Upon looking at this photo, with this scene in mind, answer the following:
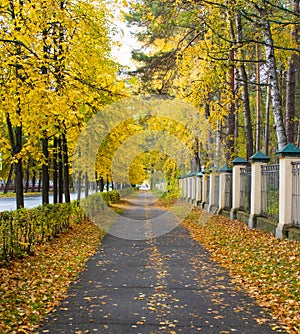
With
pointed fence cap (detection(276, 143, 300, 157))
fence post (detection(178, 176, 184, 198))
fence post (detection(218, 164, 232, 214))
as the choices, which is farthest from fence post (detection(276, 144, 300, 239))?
fence post (detection(178, 176, 184, 198))

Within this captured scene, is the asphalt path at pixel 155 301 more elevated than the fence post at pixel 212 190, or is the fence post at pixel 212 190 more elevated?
the fence post at pixel 212 190

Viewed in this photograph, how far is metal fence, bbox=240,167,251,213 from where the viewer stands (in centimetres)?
1688

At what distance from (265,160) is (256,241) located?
402cm

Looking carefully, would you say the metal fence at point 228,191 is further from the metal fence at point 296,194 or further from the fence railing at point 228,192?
the metal fence at point 296,194

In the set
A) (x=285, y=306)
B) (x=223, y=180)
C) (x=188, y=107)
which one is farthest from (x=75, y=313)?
(x=188, y=107)

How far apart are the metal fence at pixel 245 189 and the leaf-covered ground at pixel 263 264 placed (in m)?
1.61

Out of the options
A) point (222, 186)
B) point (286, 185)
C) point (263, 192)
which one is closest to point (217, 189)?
point (222, 186)

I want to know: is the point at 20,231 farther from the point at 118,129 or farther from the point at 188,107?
the point at 188,107

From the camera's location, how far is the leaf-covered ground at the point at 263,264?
642 centimetres

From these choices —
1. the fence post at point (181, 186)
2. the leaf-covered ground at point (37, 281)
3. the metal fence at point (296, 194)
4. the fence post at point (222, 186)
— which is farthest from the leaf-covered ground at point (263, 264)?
the fence post at point (181, 186)

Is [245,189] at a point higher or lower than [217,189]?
higher

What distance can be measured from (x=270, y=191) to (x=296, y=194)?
2501mm

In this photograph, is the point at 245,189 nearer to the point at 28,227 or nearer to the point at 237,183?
A: the point at 237,183

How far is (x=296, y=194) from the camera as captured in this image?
11586mm
